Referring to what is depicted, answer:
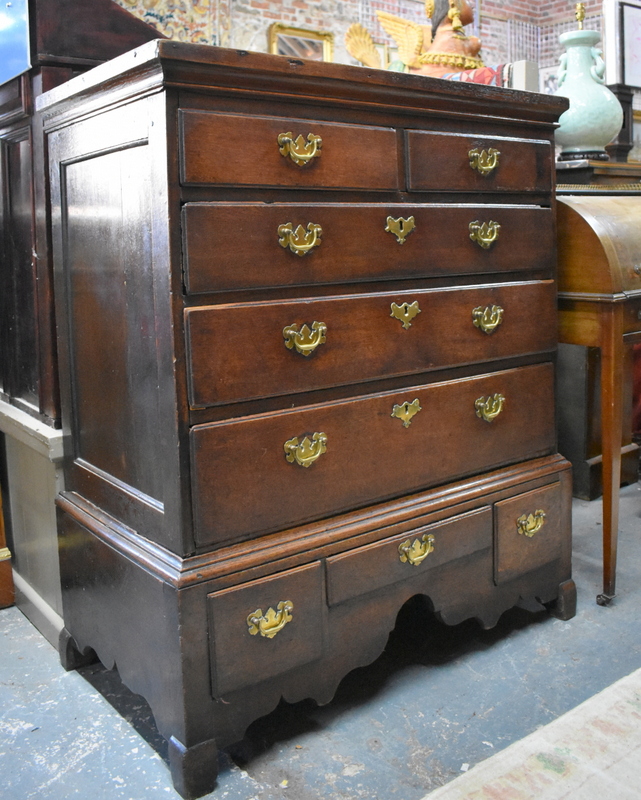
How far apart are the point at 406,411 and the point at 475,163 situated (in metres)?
0.64

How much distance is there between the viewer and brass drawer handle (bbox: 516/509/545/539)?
86.0 inches

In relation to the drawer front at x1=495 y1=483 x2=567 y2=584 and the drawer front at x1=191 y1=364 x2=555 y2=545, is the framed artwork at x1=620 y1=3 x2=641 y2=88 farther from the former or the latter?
the drawer front at x1=495 y1=483 x2=567 y2=584

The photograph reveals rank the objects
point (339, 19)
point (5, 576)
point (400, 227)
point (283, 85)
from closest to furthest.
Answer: point (283, 85) → point (400, 227) → point (5, 576) → point (339, 19)

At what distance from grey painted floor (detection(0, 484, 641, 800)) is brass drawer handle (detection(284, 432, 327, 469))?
64 cm

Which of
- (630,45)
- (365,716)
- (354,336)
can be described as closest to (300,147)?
(354,336)

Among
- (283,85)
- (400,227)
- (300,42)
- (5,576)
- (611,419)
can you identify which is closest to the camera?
(283,85)

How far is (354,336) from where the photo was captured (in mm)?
1798

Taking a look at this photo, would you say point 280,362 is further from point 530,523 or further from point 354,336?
point 530,523

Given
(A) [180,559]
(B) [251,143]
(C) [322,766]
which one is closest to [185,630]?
(A) [180,559]

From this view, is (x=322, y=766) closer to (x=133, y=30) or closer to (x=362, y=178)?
(x=362, y=178)

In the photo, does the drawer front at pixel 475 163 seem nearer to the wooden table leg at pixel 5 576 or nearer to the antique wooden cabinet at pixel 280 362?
the antique wooden cabinet at pixel 280 362

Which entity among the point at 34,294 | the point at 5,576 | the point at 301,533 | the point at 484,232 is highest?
the point at 484,232

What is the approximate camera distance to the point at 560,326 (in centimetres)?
239

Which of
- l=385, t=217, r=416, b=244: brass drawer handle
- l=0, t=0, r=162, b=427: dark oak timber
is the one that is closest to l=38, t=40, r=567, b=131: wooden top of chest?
l=0, t=0, r=162, b=427: dark oak timber
